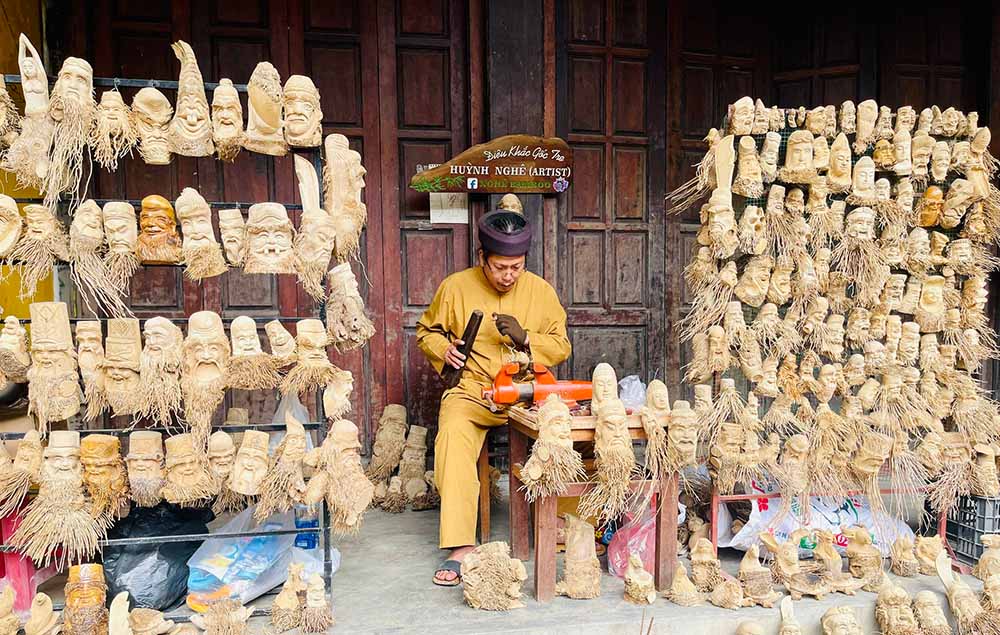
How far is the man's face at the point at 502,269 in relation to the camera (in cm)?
351

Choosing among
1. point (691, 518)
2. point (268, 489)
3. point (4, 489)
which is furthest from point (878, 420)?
point (4, 489)

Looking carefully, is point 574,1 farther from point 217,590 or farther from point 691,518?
point 217,590

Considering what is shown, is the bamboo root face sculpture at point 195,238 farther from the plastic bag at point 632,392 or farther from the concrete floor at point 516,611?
the plastic bag at point 632,392

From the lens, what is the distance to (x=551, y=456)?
2.71 metres

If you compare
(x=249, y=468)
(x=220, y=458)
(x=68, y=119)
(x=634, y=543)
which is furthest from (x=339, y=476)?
(x=68, y=119)

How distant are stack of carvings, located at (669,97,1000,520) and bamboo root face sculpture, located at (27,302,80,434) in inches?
100

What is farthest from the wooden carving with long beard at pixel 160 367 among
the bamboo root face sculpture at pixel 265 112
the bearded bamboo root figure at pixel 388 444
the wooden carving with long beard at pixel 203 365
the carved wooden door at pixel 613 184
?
the carved wooden door at pixel 613 184

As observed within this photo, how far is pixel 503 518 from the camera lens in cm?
390

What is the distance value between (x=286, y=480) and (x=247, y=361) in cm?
47

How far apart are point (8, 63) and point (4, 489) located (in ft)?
8.16

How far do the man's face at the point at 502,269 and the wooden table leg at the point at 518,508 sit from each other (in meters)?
0.76

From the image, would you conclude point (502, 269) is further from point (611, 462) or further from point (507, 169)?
point (611, 462)

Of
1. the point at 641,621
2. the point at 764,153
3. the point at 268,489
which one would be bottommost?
the point at 641,621

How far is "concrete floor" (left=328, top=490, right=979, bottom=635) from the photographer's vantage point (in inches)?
103
